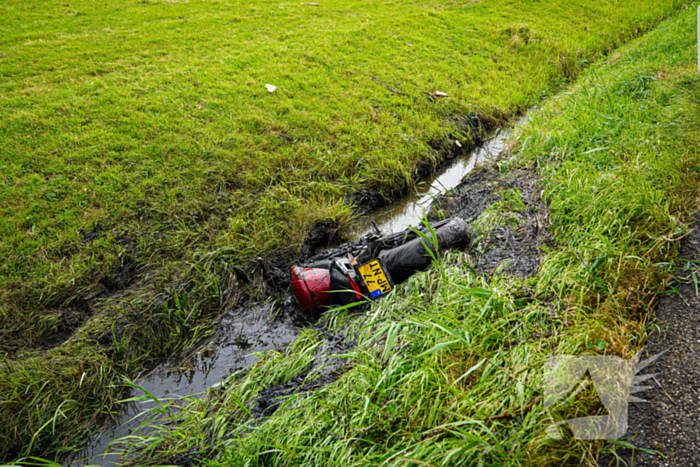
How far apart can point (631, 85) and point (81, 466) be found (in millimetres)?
7690

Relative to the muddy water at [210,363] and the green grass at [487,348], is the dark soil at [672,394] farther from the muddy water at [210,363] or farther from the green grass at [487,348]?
the muddy water at [210,363]

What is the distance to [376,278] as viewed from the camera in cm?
323

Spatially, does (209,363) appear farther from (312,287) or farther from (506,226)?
(506,226)

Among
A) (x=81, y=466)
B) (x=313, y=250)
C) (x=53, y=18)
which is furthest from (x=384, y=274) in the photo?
(x=53, y=18)

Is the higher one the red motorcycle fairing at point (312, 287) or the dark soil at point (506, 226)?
the dark soil at point (506, 226)

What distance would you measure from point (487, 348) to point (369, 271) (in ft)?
4.04

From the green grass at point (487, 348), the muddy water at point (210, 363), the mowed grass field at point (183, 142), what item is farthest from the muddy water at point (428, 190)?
the muddy water at point (210, 363)

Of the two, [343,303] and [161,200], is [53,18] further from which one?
[343,303]

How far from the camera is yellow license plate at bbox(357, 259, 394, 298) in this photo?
322 centimetres

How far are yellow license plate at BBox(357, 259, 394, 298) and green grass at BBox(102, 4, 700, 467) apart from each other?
0.13 metres

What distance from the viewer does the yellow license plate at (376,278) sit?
3.22m

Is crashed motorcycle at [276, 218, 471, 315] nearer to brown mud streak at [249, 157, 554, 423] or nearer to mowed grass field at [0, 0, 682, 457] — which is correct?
brown mud streak at [249, 157, 554, 423]

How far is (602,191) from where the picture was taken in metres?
3.21

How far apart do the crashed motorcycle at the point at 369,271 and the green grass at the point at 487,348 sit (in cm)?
15
